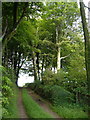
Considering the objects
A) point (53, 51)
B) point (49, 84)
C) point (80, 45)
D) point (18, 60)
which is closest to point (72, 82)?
point (49, 84)

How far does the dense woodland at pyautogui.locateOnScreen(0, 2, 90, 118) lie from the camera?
617 cm

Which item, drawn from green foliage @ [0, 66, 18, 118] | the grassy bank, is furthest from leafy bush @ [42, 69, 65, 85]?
green foliage @ [0, 66, 18, 118]

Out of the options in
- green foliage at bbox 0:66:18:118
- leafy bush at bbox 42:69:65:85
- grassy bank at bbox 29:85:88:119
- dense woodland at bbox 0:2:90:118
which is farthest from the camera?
leafy bush at bbox 42:69:65:85

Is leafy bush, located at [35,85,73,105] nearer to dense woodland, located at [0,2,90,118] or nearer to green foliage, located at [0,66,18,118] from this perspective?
dense woodland, located at [0,2,90,118]

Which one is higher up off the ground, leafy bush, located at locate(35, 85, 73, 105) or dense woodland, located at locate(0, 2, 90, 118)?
dense woodland, located at locate(0, 2, 90, 118)

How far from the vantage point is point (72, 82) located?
9406 mm

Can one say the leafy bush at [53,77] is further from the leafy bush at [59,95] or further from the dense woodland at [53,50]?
the leafy bush at [59,95]

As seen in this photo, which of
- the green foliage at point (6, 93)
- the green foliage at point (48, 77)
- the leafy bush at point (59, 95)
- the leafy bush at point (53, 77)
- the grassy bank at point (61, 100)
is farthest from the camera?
the green foliage at point (48, 77)

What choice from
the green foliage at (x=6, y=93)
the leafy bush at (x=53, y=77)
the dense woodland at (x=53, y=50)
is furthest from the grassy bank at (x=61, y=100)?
the green foliage at (x=6, y=93)

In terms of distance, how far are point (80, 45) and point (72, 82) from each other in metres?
6.70

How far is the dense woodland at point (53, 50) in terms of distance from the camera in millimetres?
6173

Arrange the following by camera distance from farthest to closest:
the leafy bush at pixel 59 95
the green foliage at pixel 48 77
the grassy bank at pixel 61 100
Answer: the green foliage at pixel 48 77, the leafy bush at pixel 59 95, the grassy bank at pixel 61 100

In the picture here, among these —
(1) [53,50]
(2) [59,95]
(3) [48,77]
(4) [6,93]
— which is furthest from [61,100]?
(1) [53,50]

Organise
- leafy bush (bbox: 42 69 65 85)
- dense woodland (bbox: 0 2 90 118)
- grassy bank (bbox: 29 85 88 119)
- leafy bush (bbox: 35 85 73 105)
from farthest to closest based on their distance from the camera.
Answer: leafy bush (bbox: 42 69 65 85) < leafy bush (bbox: 35 85 73 105) < grassy bank (bbox: 29 85 88 119) < dense woodland (bbox: 0 2 90 118)
